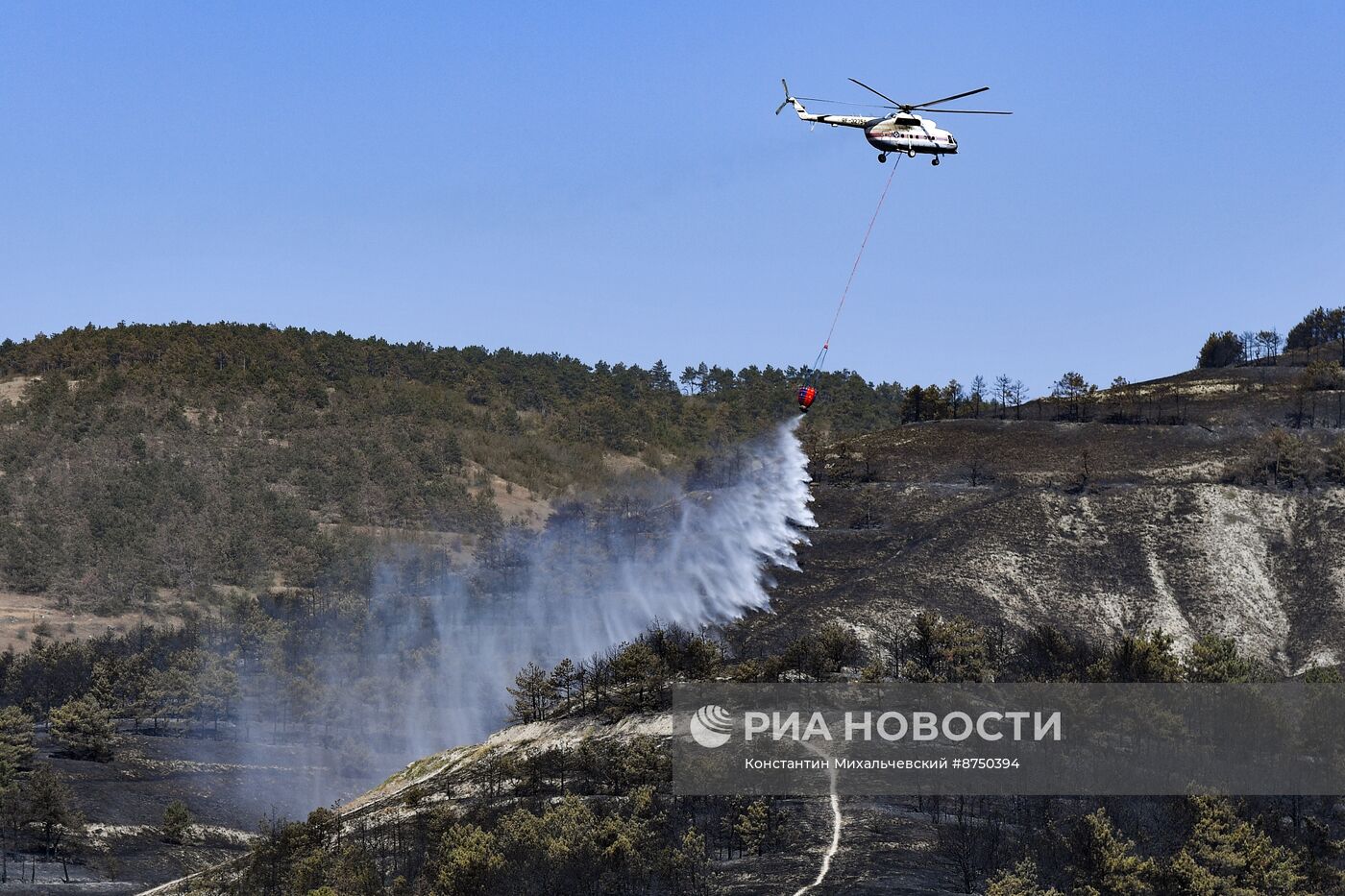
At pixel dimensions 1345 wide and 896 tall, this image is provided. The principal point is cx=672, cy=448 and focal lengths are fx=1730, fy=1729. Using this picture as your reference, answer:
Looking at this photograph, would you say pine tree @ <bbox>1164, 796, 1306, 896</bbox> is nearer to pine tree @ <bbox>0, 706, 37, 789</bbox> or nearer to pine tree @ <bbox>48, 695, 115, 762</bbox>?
pine tree @ <bbox>0, 706, 37, 789</bbox>

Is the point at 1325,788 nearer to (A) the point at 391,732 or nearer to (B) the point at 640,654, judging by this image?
(B) the point at 640,654

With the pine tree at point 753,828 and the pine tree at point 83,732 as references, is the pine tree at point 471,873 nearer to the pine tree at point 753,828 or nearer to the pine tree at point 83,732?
the pine tree at point 753,828

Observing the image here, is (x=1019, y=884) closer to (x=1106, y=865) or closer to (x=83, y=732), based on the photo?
(x=1106, y=865)

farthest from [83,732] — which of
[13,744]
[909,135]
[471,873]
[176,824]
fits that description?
[909,135]

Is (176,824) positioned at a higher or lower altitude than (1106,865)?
higher

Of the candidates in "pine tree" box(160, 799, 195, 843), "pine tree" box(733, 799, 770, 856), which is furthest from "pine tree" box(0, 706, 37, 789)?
"pine tree" box(733, 799, 770, 856)

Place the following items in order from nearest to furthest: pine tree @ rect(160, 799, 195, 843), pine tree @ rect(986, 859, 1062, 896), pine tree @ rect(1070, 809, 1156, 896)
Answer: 1. pine tree @ rect(986, 859, 1062, 896)
2. pine tree @ rect(1070, 809, 1156, 896)
3. pine tree @ rect(160, 799, 195, 843)

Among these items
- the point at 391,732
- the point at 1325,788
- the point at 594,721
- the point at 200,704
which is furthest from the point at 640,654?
the point at 200,704

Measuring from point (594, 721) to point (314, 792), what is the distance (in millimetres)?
48034

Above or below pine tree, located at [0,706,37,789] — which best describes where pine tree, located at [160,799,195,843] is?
below

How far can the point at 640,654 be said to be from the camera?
136m

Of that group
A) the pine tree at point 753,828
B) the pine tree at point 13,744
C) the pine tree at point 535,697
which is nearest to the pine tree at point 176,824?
the pine tree at point 13,744

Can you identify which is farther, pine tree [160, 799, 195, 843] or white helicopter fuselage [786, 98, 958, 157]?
pine tree [160, 799, 195, 843]

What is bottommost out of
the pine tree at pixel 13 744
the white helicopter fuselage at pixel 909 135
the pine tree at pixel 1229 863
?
the pine tree at pixel 1229 863
